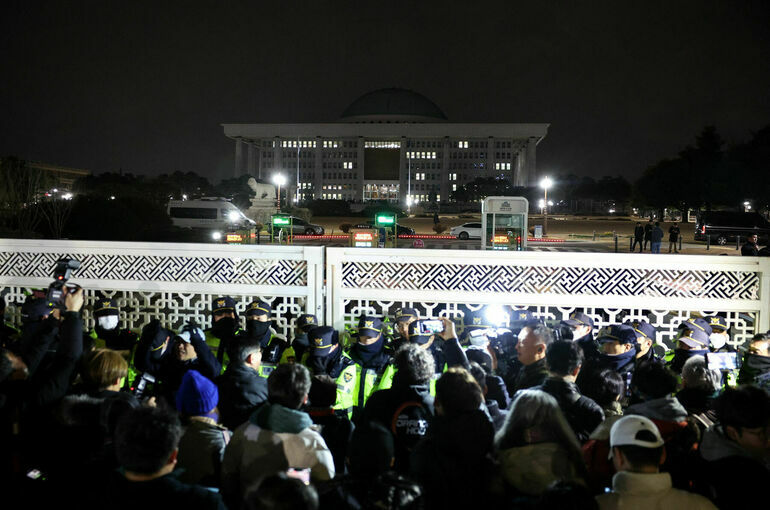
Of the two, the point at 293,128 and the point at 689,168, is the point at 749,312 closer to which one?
the point at 689,168

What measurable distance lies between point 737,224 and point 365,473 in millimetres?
36830

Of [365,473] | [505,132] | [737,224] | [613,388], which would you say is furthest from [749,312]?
[505,132]

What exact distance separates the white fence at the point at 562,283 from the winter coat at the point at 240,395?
3.29m

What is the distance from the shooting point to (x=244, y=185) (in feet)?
259

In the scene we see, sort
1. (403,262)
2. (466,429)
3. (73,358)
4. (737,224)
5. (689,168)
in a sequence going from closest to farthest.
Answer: (466,429) → (73,358) → (403,262) → (737,224) → (689,168)

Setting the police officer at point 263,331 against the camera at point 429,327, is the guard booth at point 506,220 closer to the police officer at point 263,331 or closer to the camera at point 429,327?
the police officer at point 263,331

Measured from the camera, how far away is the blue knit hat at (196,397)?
11.4ft

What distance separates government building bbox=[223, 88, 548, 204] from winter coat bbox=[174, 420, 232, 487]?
110702 mm

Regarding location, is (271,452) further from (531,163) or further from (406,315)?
(531,163)

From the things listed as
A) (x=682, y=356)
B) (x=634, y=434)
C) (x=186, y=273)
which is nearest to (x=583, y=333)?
(x=682, y=356)

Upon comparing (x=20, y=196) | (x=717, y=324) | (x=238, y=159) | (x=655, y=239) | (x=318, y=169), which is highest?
(x=238, y=159)

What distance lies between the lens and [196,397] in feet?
11.4

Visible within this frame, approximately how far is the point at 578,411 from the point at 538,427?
0.70 m

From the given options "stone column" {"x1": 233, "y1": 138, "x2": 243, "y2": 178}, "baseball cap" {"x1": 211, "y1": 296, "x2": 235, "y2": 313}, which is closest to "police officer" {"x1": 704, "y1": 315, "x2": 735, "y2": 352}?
"baseball cap" {"x1": 211, "y1": 296, "x2": 235, "y2": 313}
